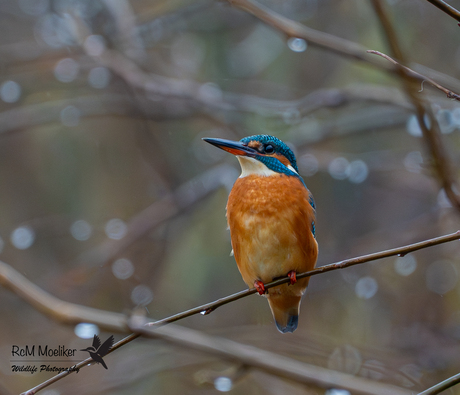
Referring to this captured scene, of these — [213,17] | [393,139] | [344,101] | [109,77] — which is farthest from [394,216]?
[109,77]

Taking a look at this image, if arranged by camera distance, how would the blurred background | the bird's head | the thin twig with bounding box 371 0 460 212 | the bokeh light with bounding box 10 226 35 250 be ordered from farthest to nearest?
the bokeh light with bounding box 10 226 35 250 → the blurred background → the bird's head → the thin twig with bounding box 371 0 460 212

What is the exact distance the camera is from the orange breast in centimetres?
240

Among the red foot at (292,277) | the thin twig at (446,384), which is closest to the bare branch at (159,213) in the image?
the red foot at (292,277)

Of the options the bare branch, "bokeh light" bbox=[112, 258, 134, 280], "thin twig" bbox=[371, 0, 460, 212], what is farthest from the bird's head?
"bokeh light" bbox=[112, 258, 134, 280]

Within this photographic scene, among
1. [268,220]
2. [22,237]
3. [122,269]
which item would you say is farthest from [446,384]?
[22,237]

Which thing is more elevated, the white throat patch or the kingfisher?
the white throat patch

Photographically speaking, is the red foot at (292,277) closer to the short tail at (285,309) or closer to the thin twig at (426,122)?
the short tail at (285,309)

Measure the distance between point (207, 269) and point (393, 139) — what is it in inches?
95.9

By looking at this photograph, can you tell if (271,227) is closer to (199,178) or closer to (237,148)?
(237,148)

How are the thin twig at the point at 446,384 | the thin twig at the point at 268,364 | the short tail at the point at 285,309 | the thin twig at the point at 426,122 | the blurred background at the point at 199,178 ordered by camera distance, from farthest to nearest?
the blurred background at the point at 199,178 → the short tail at the point at 285,309 → the thin twig at the point at 268,364 → the thin twig at the point at 426,122 → the thin twig at the point at 446,384

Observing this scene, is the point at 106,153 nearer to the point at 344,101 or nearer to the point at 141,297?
the point at 141,297

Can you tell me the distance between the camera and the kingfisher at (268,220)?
240 cm

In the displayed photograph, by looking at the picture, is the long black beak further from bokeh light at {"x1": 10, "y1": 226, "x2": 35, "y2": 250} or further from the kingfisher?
bokeh light at {"x1": 10, "y1": 226, "x2": 35, "y2": 250}

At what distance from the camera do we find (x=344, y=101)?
146 inches
